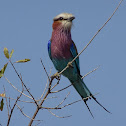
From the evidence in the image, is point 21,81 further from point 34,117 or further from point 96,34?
point 96,34

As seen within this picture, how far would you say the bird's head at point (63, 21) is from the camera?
18.1ft

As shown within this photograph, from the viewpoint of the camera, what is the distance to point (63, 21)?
5.60 meters

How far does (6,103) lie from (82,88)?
103 inches

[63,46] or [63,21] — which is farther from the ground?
[63,21]

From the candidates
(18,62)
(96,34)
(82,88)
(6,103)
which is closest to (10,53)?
(18,62)

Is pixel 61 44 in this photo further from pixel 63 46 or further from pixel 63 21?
Answer: pixel 63 21

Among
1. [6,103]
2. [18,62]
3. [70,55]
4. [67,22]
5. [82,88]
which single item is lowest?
[6,103]

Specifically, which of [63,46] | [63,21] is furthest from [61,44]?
[63,21]

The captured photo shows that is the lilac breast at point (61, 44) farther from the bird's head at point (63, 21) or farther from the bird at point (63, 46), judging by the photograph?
the bird's head at point (63, 21)

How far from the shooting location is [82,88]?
5.95m

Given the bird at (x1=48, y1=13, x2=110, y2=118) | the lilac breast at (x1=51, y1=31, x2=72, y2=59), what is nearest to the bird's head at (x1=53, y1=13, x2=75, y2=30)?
the bird at (x1=48, y1=13, x2=110, y2=118)

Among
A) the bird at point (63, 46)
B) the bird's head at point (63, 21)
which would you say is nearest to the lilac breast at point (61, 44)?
the bird at point (63, 46)

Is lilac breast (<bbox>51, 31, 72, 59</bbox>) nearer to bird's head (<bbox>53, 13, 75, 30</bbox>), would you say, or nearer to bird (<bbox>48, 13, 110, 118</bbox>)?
bird (<bbox>48, 13, 110, 118</bbox>)

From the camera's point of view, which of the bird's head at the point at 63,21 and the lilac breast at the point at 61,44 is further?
the lilac breast at the point at 61,44
